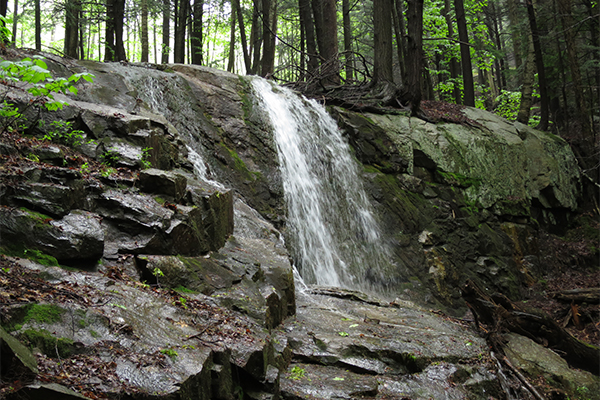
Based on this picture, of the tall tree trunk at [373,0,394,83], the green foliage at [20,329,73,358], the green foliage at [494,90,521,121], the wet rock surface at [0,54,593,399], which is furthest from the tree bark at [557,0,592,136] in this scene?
the green foliage at [20,329,73,358]

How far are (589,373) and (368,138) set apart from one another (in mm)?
7043

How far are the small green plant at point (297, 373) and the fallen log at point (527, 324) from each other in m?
3.71

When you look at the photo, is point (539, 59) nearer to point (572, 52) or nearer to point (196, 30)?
point (572, 52)

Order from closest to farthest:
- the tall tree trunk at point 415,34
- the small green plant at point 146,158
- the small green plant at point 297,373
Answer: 1. the small green plant at point 297,373
2. the small green plant at point 146,158
3. the tall tree trunk at point 415,34

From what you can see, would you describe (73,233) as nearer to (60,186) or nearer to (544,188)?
(60,186)

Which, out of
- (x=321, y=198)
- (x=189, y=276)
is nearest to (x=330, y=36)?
(x=321, y=198)

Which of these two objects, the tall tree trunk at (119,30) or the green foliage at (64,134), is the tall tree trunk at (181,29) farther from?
the green foliage at (64,134)

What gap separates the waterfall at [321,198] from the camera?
880 cm

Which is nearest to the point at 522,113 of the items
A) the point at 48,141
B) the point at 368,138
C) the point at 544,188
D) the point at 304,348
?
the point at 544,188

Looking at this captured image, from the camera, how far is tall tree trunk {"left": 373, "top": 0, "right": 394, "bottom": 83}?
12672 mm

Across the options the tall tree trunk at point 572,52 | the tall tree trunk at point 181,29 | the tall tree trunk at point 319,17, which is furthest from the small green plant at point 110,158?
the tall tree trunk at point 572,52

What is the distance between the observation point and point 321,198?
9.67m

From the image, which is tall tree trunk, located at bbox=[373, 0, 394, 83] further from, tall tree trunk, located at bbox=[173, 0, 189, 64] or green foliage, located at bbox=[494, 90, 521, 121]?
green foliage, located at bbox=[494, 90, 521, 121]

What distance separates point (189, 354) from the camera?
9.69ft
